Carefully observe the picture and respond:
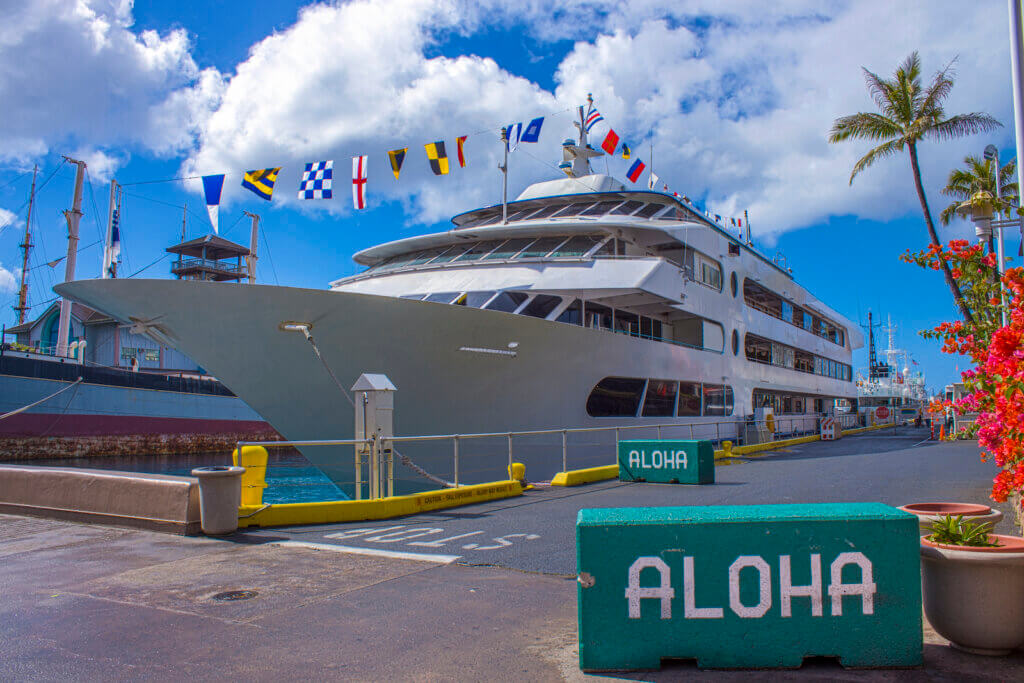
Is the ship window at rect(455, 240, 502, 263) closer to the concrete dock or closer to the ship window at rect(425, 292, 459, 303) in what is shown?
the ship window at rect(425, 292, 459, 303)

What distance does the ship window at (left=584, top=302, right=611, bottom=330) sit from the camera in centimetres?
1661

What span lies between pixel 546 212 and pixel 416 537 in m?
15.3

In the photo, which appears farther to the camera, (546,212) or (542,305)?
(546,212)

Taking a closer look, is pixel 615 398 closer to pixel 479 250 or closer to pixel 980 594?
pixel 479 250

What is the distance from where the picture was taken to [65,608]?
4.70m

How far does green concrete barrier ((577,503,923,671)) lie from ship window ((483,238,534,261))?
44.3 ft

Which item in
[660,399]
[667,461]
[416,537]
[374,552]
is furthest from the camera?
[660,399]

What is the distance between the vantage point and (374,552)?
21.3 feet


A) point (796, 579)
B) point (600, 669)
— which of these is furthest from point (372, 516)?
point (796, 579)

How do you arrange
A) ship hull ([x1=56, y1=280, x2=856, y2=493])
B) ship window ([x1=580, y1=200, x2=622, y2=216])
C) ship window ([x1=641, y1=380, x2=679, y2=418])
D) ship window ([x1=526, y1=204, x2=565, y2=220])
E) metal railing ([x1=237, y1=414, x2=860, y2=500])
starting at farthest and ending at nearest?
1. ship window ([x1=526, y1=204, x2=565, y2=220])
2. ship window ([x1=580, y1=200, x2=622, y2=216])
3. ship window ([x1=641, y1=380, x2=679, y2=418])
4. ship hull ([x1=56, y1=280, x2=856, y2=493])
5. metal railing ([x1=237, y1=414, x2=860, y2=500])

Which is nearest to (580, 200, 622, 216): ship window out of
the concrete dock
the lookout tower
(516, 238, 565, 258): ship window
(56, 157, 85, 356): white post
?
(516, 238, 565, 258): ship window

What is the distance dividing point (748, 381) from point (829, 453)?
397 centimetres

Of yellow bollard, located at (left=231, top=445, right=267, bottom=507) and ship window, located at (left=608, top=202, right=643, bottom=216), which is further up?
ship window, located at (left=608, top=202, right=643, bottom=216)

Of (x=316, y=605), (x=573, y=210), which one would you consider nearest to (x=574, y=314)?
(x=573, y=210)
